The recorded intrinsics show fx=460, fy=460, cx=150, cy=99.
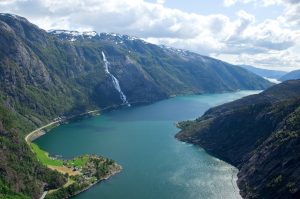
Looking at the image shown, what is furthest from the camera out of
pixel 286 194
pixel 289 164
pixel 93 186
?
pixel 93 186

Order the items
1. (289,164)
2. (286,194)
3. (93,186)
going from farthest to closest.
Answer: (93,186) < (289,164) < (286,194)

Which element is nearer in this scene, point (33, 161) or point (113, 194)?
point (113, 194)

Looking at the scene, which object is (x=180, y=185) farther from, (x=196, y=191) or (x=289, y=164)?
(x=289, y=164)

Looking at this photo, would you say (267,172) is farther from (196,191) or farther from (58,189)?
(58,189)

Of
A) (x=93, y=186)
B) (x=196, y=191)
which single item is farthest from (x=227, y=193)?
(x=93, y=186)

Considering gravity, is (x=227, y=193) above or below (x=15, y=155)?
below

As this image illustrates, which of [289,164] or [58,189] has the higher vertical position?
[289,164]

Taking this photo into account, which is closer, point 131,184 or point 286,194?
point 286,194

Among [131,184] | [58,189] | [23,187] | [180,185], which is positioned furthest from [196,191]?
[23,187]
